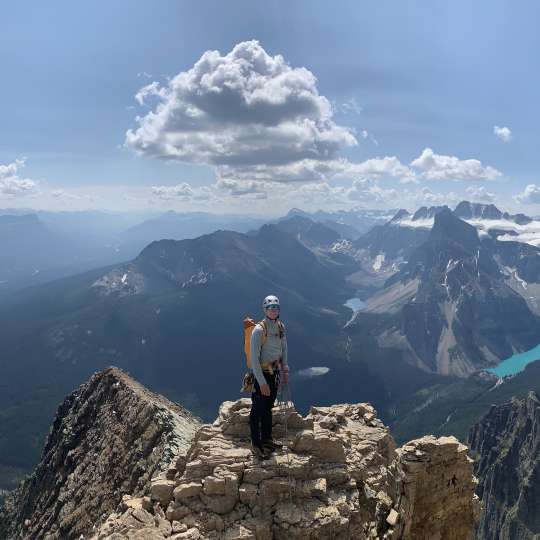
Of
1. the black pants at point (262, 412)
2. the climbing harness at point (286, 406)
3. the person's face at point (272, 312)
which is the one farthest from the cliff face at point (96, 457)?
the person's face at point (272, 312)

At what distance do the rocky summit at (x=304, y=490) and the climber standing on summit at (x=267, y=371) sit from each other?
2.47ft

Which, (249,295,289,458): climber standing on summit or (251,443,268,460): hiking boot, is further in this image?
(249,295,289,458): climber standing on summit

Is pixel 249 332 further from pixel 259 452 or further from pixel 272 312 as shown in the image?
pixel 259 452

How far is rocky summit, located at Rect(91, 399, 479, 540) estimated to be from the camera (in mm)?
17312

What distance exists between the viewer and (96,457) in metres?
48.8

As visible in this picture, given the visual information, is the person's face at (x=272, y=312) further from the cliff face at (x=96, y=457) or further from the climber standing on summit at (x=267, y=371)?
the cliff face at (x=96, y=457)

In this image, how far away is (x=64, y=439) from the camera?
57.2 metres

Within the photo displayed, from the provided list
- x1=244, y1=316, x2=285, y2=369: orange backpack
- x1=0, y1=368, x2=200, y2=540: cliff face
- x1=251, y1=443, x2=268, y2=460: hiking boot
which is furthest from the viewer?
x1=0, y1=368, x2=200, y2=540: cliff face

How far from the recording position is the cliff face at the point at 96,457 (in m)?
40.3

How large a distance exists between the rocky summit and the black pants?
84 centimetres

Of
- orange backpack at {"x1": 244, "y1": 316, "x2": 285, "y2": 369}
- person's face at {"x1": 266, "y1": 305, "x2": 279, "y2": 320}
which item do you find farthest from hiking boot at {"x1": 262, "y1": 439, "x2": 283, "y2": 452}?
person's face at {"x1": 266, "y1": 305, "x2": 279, "y2": 320}

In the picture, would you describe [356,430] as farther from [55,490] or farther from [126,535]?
[55,490]

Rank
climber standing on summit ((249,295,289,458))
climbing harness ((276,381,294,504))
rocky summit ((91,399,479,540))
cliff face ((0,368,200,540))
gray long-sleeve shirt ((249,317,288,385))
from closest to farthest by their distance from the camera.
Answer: rocky summit ((91,399,479,540)), gray long-sleeve shirt ((249,317,288,385)), climbing harness ((276,381,294,504)), climber standing on summit ((249,295,289,458)), cliff face ((0,368,200,540))

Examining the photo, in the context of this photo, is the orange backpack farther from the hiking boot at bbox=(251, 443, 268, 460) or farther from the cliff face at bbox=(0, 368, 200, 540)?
the cliff face at bbox=(0, 368, 200, 540)
